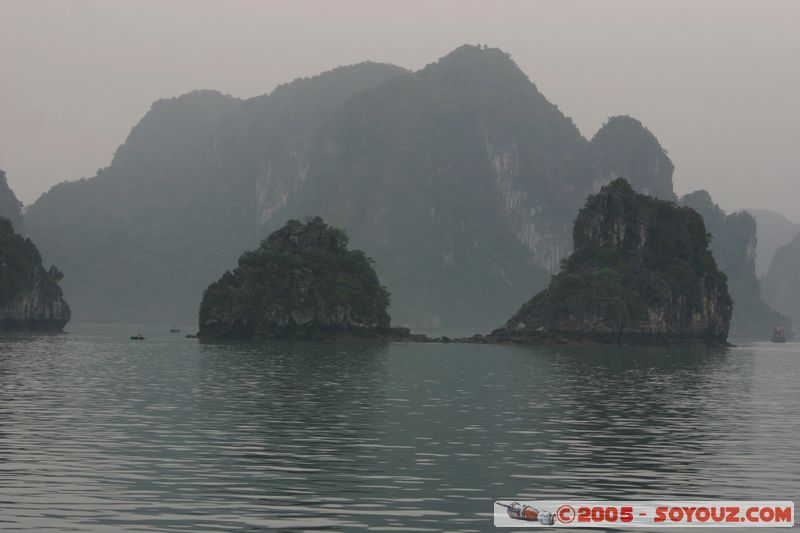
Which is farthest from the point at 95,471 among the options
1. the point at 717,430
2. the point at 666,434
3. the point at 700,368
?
the point at 700,368

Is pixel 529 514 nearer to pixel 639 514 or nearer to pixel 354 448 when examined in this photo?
pixel 639 514

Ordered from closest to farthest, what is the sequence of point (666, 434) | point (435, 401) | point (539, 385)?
point (666, 434) → point (435, 401) → point (539, 385)

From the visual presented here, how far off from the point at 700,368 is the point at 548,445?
318 ft

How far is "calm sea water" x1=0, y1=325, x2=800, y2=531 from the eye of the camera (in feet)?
120

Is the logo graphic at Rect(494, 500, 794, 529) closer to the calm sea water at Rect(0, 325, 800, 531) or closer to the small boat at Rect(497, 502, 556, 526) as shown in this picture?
the small boat at Rect(497, 502, 556, 526)

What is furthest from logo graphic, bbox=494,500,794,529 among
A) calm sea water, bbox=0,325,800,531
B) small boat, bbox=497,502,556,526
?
calm sea water, bbox=0,325,800,531

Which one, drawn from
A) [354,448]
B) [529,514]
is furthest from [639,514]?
[354,448]

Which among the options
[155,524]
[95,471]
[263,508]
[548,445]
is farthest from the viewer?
[548,445]

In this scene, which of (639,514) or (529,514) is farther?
(639,514)

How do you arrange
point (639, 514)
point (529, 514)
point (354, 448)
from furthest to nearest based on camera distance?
point (354, 448) → point (639, 514) → point (529, 514)

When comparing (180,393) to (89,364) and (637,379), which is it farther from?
(637,379)

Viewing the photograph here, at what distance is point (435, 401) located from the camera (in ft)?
260

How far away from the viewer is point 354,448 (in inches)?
2028

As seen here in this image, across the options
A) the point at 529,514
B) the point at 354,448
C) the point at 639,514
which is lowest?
the point at 639,514
